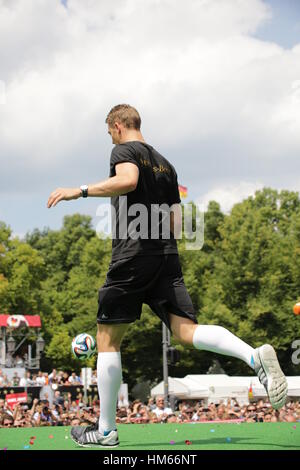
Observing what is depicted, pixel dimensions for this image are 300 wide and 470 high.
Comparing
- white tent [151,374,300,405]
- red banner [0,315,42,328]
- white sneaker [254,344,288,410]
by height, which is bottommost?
white sneaker [254,344,288,410]

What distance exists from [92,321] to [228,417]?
1311 inches

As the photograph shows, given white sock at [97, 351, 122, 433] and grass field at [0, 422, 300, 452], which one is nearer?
grass field at [0, 422, 300, 452]

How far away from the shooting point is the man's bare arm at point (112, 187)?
16.9ft

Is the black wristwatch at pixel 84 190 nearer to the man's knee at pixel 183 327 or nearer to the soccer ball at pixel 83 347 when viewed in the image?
the man's knee at pixel 183 327

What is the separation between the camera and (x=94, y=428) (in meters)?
6.08

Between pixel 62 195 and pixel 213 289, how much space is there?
4344cm

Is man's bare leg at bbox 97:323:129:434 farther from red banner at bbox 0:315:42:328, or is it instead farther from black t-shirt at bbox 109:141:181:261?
red banner at bbox 0:315:42:328

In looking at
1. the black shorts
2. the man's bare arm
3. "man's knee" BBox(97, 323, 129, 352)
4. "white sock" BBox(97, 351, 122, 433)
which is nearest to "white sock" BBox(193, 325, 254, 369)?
the black shorts

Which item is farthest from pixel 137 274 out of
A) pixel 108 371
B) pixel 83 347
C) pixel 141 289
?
pixel 83 347

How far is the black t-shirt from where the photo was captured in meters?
5.58

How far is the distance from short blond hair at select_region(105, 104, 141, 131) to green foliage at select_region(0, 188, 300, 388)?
39014 millimetres

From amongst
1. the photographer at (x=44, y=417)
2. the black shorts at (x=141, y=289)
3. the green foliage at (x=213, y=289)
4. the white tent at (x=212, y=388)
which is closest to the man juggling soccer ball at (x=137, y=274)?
the black shorts at (x=141, y=289)

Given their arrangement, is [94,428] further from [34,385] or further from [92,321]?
[92,321]
